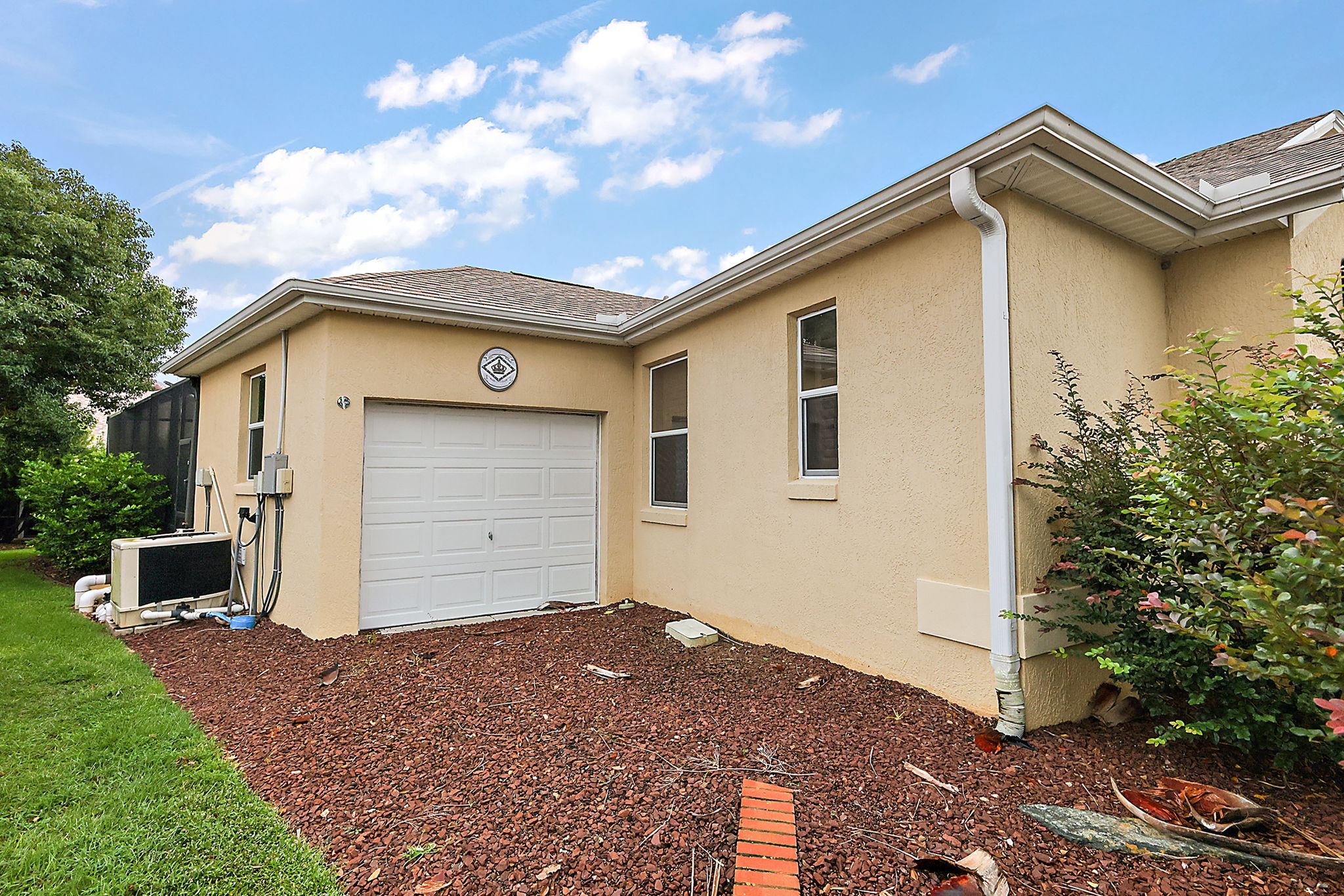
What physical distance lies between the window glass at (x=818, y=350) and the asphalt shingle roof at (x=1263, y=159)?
8.05 ft

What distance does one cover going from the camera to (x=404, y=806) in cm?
281

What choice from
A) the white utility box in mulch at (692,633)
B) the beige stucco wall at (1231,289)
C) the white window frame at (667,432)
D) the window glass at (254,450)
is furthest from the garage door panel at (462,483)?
the beige stucco wall at (1231,289)

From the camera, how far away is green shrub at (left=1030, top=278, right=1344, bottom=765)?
6.38 feet

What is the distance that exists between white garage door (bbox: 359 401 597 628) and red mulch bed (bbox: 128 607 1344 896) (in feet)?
4.10

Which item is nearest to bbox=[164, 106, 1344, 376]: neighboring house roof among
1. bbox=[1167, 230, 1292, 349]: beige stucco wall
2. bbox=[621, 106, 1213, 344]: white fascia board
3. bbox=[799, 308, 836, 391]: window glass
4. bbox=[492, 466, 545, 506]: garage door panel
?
bbox=[621, 106, 1213, 344]: white fascia board

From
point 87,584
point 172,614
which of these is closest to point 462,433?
point 172,614

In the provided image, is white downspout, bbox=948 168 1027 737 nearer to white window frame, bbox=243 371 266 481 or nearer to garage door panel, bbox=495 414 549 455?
garage door panel, bbox=495 414 549 455

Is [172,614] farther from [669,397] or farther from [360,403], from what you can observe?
[669,397]

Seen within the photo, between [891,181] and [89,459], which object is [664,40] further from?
[89,459]

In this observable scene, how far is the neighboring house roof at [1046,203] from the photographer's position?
11.2 feet

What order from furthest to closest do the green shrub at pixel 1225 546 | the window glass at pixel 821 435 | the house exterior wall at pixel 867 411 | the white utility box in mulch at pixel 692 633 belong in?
the white utility box in mulch at pixel 692 633 → the window glass at pixel 821 435 → the house exterior wall at pixel 867 411 → the green shrub at pixel 1225 546

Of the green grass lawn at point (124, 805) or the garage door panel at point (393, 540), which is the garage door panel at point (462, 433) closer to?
the garage door panel at point (393, 540)

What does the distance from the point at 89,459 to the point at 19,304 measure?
3530mm

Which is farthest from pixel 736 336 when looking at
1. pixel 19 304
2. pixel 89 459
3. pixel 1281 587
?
pixel 19 304
